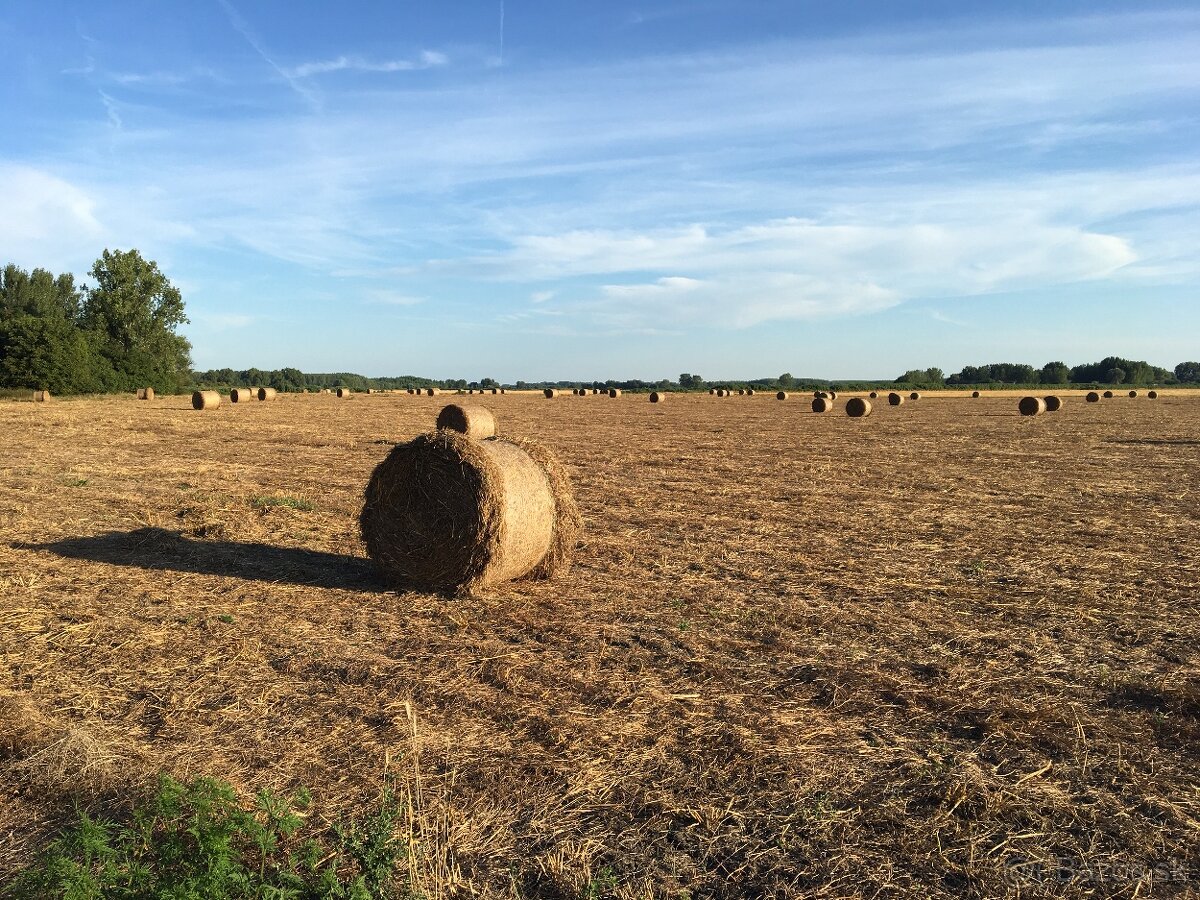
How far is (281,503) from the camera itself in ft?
41.6

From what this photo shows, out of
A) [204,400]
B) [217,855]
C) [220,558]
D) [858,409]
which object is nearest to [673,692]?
[217,855]

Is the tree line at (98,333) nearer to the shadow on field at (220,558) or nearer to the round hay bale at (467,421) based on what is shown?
the round hay bale at (467,421)

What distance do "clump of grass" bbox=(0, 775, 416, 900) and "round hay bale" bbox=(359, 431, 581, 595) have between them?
4228 mm

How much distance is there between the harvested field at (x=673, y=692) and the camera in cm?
369

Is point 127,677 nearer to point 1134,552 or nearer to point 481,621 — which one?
point 481,621

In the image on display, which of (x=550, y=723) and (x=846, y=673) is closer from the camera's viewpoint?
(x=550, y=723)

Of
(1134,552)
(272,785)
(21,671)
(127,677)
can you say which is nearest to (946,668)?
(272,785)

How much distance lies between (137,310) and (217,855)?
273ft

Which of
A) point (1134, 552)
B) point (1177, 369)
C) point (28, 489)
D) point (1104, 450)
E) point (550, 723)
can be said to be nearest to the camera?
point (550, 723)

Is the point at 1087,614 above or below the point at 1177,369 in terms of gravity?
below

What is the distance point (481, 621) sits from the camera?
283 inches

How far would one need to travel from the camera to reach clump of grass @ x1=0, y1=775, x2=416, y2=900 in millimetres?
3146

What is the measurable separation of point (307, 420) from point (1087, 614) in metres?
32.0

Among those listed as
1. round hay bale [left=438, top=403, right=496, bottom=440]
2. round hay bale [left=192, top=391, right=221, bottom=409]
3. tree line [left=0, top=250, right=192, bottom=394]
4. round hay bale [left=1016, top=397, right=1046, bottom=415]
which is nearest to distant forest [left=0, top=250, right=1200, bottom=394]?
tree line [left=0, top=250, right=192, bottom=394]
